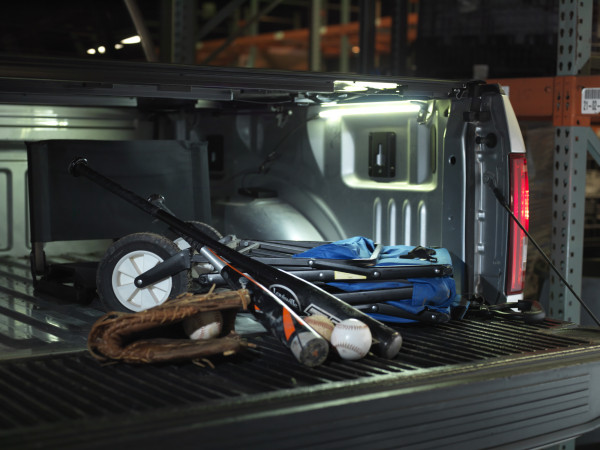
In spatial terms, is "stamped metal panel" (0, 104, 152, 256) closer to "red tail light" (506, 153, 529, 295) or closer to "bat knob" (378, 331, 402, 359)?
"red tail light" (506, 153, 529, 295)

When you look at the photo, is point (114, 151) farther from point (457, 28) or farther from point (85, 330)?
point (457, 28)

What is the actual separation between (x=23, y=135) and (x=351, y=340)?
3550 mm

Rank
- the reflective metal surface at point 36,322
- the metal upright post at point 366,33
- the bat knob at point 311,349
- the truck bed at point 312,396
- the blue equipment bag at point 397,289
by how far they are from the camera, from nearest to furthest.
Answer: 1. the truck bed at point 312,396
2. the bat knob at point 311,349
3. the reflective metal surface at point 36,322
4. the blue equipment bag at point 397,289
5. the metal upright post at point 366,33

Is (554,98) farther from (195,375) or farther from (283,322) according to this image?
(195,375)

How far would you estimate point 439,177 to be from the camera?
442 centimetres

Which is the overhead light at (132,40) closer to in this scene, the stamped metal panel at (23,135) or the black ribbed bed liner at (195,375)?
the stamped metal panel at (23,135)

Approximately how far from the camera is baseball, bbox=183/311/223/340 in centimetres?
337

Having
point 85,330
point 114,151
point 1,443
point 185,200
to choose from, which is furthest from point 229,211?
point 1,443

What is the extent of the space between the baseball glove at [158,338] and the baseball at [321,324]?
26cm

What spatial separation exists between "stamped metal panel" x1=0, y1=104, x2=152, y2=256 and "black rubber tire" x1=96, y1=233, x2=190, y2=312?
6.87 feet

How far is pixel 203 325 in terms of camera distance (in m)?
3.38

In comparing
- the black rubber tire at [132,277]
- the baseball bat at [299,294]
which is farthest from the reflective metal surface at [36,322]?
the baseball bat at [299,294]

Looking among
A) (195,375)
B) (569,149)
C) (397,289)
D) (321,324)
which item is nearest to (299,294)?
(321,324)

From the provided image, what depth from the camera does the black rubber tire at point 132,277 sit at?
412 centimetres
